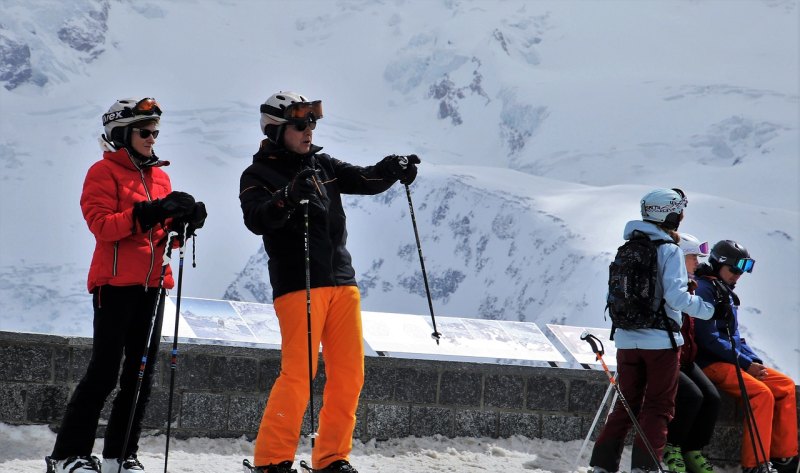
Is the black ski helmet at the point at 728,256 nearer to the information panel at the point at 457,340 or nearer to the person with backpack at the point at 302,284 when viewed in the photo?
the information panel at the point at 457,340

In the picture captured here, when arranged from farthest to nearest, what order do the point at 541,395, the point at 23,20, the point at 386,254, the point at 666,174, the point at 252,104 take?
the point at 23,20 < the point at 386,254 < the point at 252,104 < the point at 666,174 < the point at 541,395

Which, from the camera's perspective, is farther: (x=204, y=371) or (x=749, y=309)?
(x=749, y=309)

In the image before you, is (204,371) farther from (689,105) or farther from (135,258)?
(689,105)

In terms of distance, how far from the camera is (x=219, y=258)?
91.9 m

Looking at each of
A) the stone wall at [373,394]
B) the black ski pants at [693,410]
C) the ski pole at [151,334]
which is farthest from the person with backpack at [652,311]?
the ski pole at [151,334]

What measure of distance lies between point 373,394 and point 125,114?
2.40m

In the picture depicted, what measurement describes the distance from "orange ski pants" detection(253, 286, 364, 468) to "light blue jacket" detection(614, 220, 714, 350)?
54.5 inches

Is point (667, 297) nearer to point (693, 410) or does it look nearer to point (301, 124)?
point (693, 410)

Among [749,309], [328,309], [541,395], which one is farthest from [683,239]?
[749,309]

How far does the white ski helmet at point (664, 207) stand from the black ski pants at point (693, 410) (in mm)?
956

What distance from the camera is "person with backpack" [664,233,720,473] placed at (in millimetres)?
5352

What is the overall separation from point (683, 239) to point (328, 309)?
2.49m

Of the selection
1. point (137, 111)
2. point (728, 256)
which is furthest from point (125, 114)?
point (728, 256)

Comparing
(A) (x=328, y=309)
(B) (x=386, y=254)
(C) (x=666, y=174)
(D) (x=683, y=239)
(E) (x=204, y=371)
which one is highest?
(C) (x=666, y=174)
